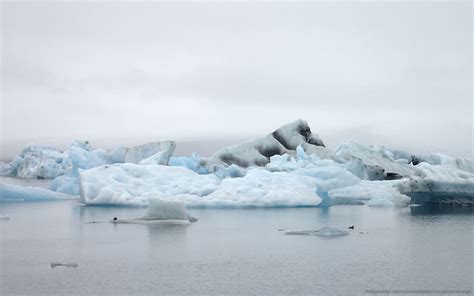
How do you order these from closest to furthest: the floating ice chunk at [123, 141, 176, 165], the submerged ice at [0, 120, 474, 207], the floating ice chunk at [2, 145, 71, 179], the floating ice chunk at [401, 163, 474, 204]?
the submerged ice at [0, 120, 474, 207] → the floating ice chunk at [401, 163, 474, 204] → the floating ice chunk at [123, 141, 176, 165] → the floating ice chunk at [2, 145, 71, 179]

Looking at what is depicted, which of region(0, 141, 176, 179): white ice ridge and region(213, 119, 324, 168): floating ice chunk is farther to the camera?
region(213, 119, 324, 168): floating ice chunk

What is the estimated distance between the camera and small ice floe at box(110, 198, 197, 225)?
2078 cm

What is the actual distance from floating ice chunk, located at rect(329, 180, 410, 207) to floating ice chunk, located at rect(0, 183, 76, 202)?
1360cm


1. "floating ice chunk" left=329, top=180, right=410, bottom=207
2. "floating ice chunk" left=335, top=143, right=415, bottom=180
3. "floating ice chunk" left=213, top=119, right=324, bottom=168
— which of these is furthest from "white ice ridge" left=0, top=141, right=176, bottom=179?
"floating ice chunk" left=335, top=143, right=415, bottom=180

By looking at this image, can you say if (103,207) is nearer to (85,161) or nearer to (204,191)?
(204,191)

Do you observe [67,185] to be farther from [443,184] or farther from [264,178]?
[443,184]

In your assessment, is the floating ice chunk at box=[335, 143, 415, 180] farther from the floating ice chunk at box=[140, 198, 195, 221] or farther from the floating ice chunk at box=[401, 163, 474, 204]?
the floating ice chunk at box=[140, 198, 195, 221]

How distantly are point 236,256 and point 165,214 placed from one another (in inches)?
250

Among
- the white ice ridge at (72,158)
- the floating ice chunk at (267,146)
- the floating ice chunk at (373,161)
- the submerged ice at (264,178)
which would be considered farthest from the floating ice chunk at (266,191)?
the floating ice chunk at (267,146)

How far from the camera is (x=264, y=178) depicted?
27.5 m

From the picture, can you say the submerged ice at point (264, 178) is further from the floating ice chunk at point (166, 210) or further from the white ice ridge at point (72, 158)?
the floating ice chunk at point (166, 210)

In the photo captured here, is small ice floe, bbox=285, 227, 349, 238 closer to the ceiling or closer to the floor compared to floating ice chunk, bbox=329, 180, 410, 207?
closer to the floor

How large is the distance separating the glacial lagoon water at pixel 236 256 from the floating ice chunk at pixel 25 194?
4504 millimetres

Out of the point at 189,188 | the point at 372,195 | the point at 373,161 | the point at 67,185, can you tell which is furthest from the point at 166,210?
the point at 373,161
